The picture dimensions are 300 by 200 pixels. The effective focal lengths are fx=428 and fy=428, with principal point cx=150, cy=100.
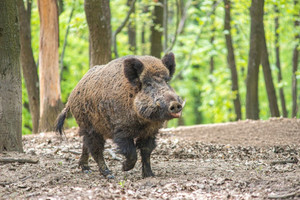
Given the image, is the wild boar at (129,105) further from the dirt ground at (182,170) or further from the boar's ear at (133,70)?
the dirt ground at (182,170)

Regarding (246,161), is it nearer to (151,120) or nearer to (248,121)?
(151,120)

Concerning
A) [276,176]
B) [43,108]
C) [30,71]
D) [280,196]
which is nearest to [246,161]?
[276,176]

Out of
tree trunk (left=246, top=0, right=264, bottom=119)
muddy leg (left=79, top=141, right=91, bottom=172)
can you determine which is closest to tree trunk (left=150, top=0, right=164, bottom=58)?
tree trunk (left=246, top=0, right=264, bottom=119)

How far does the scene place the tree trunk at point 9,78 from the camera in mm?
7273

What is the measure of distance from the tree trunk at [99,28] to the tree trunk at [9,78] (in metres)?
2.75

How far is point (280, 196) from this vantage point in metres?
4.89

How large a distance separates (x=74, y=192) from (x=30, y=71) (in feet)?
28.7

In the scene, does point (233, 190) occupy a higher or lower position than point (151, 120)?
lower

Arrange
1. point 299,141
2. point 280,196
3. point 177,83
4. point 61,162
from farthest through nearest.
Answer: point 177,83
point 299,141
point 61,162
point 280,196

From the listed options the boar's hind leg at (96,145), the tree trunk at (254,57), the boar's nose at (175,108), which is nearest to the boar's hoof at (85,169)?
the boar's hind leg at (96,145)

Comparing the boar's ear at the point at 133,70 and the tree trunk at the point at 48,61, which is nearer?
the boar's ear at the point at 133,70

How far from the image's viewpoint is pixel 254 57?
13.1 metres

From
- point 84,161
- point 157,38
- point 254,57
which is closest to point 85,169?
point 84,161

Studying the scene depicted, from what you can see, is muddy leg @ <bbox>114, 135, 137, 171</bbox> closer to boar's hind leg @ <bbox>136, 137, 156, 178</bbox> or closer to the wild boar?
the wild boar
